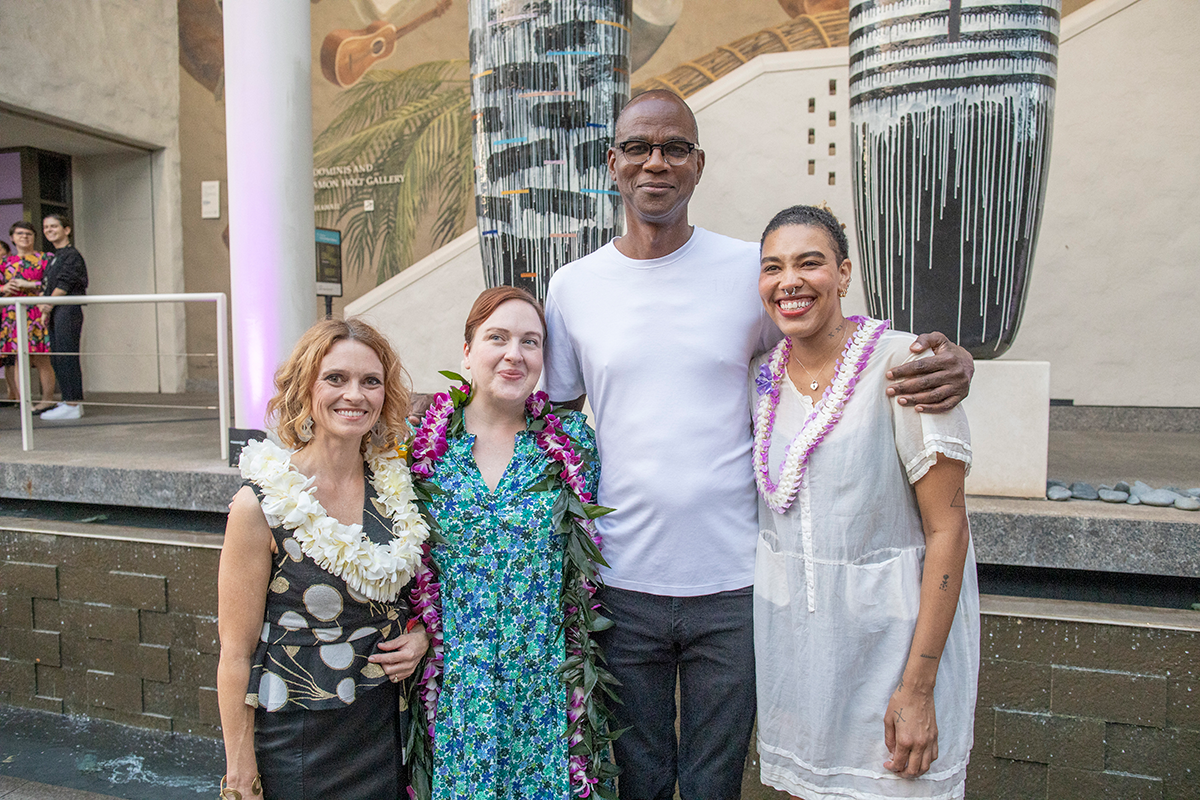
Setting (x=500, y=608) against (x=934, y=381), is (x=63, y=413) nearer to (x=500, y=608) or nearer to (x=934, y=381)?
(x=500, y=608)

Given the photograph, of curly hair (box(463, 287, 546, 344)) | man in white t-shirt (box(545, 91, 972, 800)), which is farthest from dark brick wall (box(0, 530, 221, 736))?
man in white t-shirt (box(545, 91, 972, 800))

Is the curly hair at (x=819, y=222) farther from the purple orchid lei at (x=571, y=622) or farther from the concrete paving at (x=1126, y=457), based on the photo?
the concrete paving at (x=1126, y=457)

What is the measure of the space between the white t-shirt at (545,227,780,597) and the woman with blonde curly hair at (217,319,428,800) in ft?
1.59

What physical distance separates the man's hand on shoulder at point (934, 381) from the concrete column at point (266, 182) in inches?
127

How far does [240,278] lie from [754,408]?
305cm

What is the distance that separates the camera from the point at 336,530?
1.62 m

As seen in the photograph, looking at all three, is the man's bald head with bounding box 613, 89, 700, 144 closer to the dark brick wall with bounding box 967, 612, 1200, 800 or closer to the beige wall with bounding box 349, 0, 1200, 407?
the dark brick wall with bounding box 967, 612, 1200, 800

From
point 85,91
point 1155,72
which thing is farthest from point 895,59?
point 85,91

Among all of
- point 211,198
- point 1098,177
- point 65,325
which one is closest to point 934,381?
point 1098,177

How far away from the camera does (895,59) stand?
9.37ft

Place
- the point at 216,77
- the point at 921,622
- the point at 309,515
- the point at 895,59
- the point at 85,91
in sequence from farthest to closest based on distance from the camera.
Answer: the point at 216,77 < the point at 85,91 < the point at 895,59 < the point at 309,515 < the point at 921,622

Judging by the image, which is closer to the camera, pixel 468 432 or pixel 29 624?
pixel 468 432

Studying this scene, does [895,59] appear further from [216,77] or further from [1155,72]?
[216,77]

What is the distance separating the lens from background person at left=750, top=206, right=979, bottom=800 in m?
1.50
